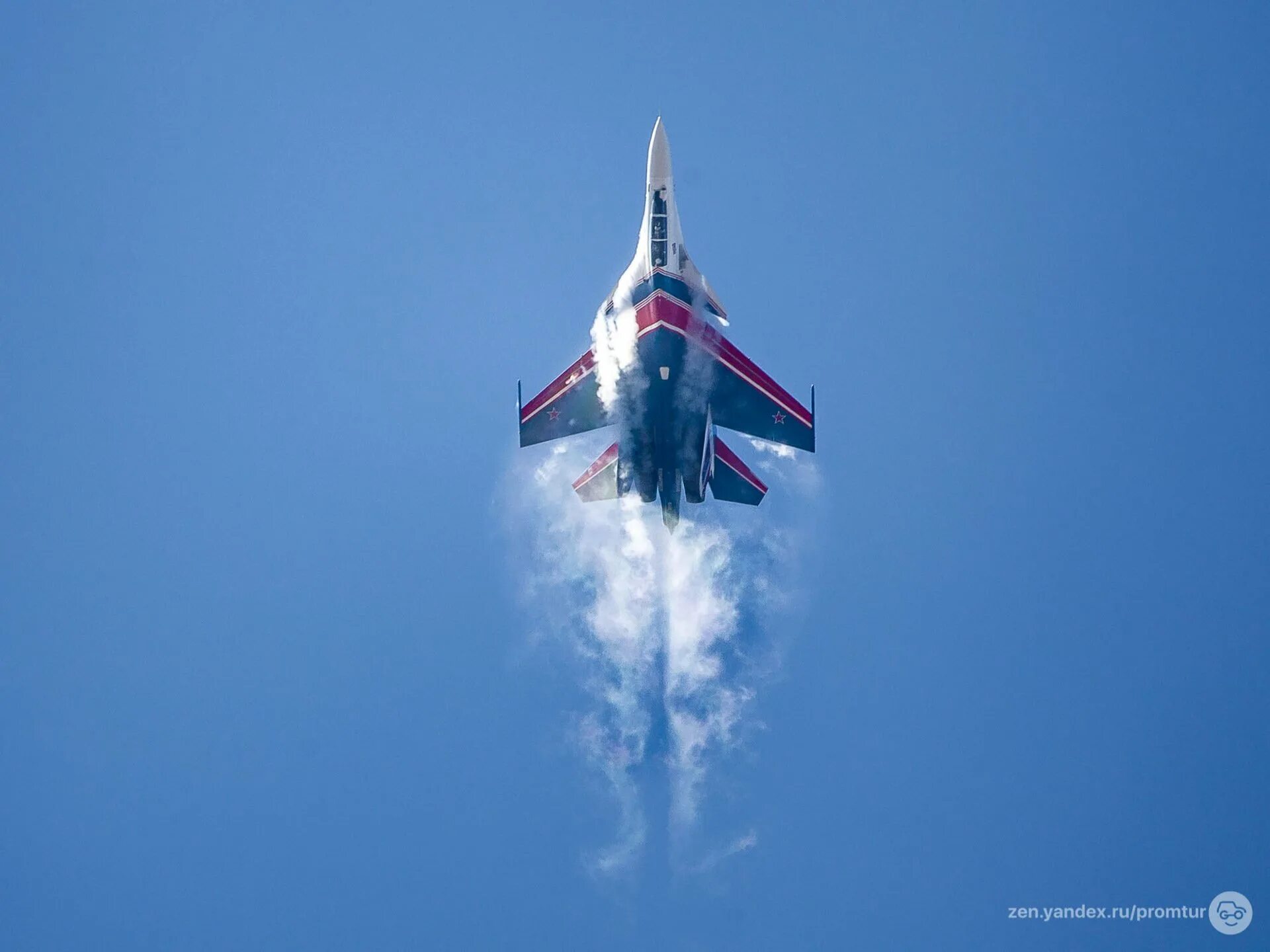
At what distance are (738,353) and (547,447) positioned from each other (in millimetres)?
8570

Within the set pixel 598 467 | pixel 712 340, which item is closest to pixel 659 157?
pixel 712 340

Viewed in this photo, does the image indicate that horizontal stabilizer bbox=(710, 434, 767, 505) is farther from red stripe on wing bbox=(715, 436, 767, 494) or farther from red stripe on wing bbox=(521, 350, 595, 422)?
red stripe on wing bbox=(521, 350, 595, 422)

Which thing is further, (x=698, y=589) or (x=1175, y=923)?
(x=1175, y=923)

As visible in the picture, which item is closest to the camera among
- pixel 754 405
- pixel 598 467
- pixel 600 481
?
pixel 754 405

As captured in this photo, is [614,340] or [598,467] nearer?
[614,340]

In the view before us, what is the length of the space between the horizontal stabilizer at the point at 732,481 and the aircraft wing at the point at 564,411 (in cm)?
424

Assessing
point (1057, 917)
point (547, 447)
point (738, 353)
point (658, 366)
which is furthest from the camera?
point (1057, 917)

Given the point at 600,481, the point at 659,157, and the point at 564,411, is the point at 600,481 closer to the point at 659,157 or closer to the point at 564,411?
the point at 564,411

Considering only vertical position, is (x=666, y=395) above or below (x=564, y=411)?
below

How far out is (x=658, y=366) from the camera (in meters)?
42.9

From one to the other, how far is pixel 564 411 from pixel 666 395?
15.8 ft

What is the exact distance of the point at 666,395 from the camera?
43031 millimetres

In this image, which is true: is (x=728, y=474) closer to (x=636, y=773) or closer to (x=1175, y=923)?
(x=636, y=773)

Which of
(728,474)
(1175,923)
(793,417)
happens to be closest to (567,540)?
(728,474)
